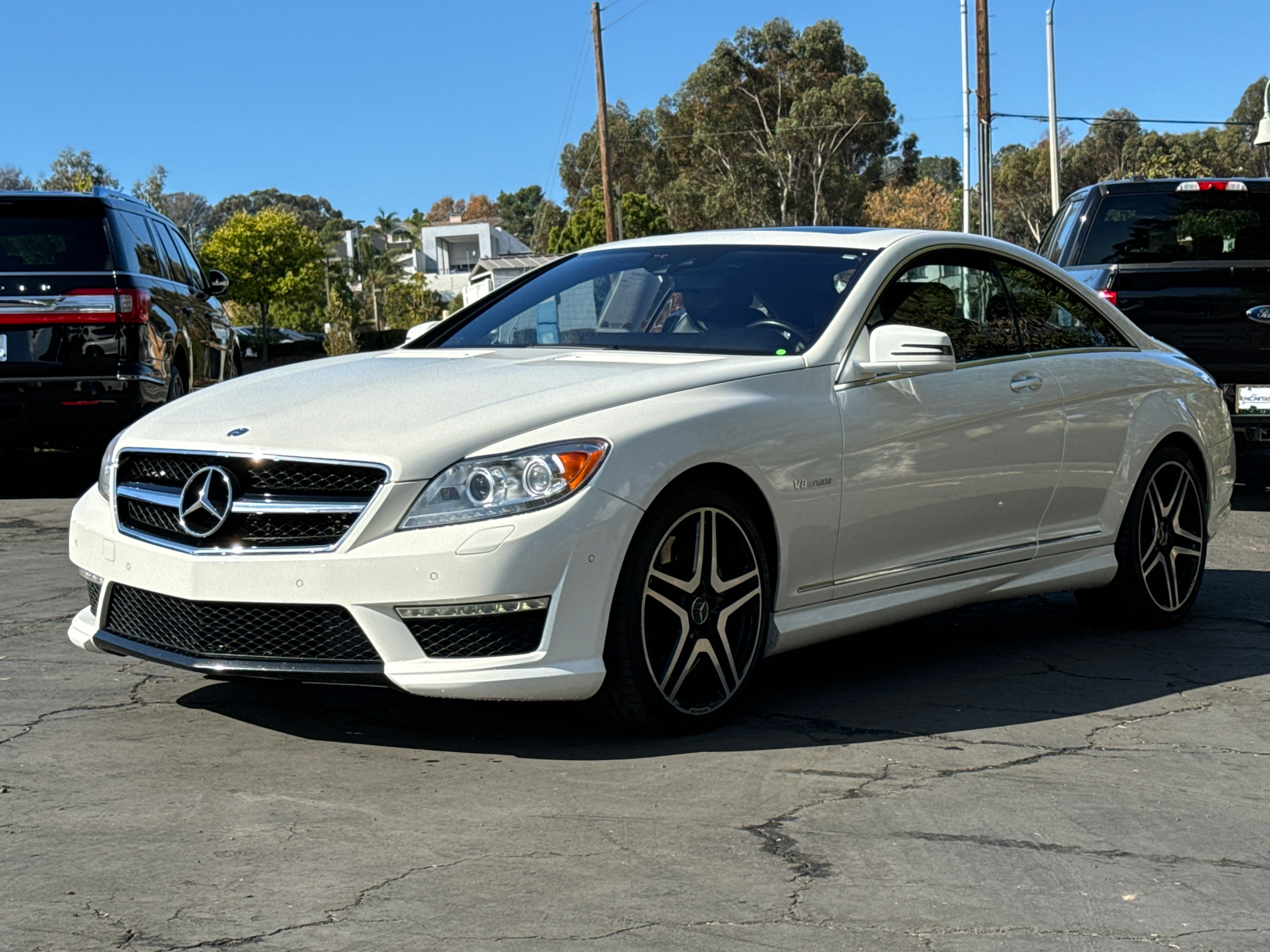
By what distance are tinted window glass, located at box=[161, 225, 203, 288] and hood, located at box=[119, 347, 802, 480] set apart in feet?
24.8

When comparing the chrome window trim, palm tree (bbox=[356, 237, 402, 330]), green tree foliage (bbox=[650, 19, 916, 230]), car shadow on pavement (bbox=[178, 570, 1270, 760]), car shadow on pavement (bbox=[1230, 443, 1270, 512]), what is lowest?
car shadow on pavement (bbox=[1230, 443, 1270, 512])

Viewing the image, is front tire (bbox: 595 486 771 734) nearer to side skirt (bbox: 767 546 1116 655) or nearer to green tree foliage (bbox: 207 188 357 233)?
side skirt (bbox: 767 546 1116 655)

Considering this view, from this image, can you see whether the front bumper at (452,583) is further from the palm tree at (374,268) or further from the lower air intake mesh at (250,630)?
the palm tree at (374,268)

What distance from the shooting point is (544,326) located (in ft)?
18.8

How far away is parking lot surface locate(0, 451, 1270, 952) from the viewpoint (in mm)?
3180

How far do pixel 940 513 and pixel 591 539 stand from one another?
161 centimetres

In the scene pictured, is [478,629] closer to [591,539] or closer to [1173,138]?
[591,539]

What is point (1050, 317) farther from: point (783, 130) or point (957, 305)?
point (783, 130)

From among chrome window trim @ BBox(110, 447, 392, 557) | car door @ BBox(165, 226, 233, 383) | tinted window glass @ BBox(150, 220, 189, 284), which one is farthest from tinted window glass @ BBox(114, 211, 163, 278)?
chrome window trim @ BBox(110, 447, 392, 557)

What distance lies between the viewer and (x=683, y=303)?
546cm

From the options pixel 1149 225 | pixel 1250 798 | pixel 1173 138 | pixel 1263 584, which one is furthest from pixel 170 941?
pixel 1173 138

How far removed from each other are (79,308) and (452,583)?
699 centimetres

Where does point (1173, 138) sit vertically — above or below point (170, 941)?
above

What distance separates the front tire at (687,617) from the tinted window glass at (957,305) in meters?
1.09
